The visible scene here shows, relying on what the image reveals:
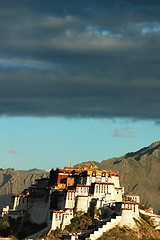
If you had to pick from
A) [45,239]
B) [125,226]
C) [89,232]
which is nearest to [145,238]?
[125,226]

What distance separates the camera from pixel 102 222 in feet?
653

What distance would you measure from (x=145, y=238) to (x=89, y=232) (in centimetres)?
2197

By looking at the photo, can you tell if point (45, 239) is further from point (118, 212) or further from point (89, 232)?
point (118, 212)

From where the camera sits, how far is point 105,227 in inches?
7623

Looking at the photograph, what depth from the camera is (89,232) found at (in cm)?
19525

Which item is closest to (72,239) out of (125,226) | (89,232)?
(89,232)

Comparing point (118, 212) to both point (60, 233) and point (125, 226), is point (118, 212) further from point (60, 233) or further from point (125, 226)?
point (60, 233)

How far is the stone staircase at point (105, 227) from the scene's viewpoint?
626ft

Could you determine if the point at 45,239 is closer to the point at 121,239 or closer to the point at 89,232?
the point at 89,232

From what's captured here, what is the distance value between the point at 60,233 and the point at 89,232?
38.7 ft

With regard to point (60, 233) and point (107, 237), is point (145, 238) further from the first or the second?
point (60, 233)

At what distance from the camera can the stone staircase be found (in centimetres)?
19075

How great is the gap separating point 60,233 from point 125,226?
25159mm

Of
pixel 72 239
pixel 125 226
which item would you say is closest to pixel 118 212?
pixel 125 226
